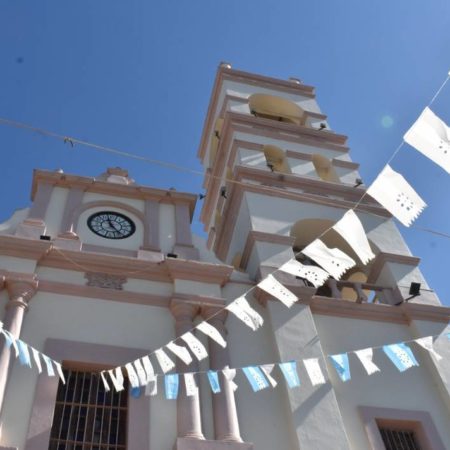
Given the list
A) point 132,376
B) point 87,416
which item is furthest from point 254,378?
point 87,416

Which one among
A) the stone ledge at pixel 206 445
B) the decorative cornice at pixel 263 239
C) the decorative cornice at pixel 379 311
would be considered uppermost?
the decorative cornice at pixel 263 239

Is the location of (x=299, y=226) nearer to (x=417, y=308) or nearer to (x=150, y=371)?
(x=417, y=308)

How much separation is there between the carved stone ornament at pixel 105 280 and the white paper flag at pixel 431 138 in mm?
5742

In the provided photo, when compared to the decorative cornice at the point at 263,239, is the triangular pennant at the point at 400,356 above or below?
below

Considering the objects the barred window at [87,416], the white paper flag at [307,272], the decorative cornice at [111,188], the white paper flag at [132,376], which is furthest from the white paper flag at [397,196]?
the decorative cornice at [111,188]

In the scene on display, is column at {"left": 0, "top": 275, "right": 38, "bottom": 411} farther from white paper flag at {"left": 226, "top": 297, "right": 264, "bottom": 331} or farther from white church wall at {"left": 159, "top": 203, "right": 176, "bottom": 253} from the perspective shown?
white paper flag at {"left": 226, "top": 297, "right": 264, "bottom": 331}

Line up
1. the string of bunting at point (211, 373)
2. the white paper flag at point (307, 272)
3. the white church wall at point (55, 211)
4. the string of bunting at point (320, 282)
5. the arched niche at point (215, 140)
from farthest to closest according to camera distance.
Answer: the arched niche at point (215, 140), the white church wall at point (55, 211), the white paper flag at point (307, 272), the string of bunting at point (211, 373), the string of bunting at point (320, 282)

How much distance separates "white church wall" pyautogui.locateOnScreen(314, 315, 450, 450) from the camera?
10711 millimetres

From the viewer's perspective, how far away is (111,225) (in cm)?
1349

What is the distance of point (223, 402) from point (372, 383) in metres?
2.98

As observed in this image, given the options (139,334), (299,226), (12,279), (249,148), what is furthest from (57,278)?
(249,148)

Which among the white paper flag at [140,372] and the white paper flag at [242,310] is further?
the white paper flag at [242,310]

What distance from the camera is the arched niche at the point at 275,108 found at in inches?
858

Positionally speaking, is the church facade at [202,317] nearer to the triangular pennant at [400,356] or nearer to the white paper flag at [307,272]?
the triangular pennant at [400,356]
